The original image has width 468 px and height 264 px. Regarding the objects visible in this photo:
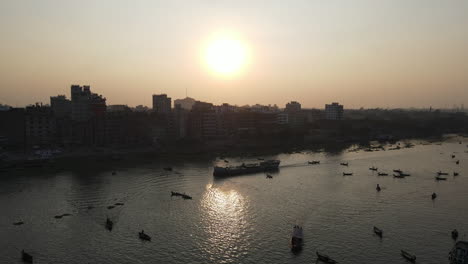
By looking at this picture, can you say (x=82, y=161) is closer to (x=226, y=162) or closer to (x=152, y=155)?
(x=152, y=155)

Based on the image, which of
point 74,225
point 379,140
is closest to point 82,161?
point 74,225

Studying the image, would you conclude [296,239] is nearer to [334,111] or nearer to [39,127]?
[39,127]

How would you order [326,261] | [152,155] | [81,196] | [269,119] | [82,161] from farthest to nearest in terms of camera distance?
[269,119] < [152,155] < [82,161] < [81,196] < [326,261]

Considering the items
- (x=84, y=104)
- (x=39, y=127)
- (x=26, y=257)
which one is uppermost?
(x=84, y=104)

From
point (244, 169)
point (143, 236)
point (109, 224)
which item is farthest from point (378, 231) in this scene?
point (244, 169)

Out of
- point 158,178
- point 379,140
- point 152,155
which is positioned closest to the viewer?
point 158,178

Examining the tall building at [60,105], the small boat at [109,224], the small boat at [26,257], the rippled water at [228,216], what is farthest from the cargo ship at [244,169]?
the tall building at [60,105]

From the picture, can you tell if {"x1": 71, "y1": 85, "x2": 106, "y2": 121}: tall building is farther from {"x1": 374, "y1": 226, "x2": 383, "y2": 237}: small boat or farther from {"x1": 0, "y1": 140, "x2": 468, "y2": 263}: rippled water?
{"x1": 374, "y1": 226, "x2": 383, "y2": 237}: small boat

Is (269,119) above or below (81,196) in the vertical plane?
above
